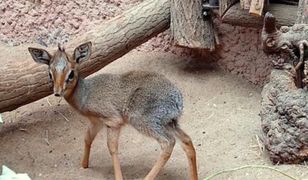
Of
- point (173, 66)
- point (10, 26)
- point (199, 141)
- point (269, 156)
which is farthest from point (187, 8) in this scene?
point (10, 26)

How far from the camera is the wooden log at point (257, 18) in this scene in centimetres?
470

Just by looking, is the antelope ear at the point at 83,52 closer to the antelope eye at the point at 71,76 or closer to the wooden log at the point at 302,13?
the antelope eye at the point at 71,76

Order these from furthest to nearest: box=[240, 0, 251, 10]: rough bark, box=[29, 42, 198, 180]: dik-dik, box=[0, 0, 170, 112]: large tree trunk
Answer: box=[240, 0, 251, 10]: rough bark
box=[0, 0, 170, 112]: large tree trunk
box=[29, 42, 198, 180]: dik-dik

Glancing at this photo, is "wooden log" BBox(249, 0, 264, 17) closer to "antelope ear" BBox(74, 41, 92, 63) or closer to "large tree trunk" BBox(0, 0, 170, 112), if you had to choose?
"large tree trunk" BBox(0, 0, 170, 112)

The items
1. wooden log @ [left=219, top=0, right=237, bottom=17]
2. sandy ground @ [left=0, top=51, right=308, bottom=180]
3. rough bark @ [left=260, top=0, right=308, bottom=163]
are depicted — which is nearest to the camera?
rough bark @ [left=260, top=0, right=308, bottom=163]

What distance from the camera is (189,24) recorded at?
16.5 feet

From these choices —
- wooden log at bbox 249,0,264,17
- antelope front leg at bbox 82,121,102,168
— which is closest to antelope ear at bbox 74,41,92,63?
antelope front leg at bbox 82,121,102,168

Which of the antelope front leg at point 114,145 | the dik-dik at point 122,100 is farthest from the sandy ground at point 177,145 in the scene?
the dik-dik at point 122,100

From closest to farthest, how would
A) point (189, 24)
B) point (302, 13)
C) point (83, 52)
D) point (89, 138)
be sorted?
point (83, 52)
point (89, 138)
point (302, 13)
point (189, 24)

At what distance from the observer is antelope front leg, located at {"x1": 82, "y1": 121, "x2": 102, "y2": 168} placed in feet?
13.3

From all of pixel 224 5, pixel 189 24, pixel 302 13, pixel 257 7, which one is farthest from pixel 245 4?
pixel 189 24

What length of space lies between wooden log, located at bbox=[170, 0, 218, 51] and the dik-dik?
44.7 inches

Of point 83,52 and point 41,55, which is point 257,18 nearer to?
point 83,52

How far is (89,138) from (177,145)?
605mm
